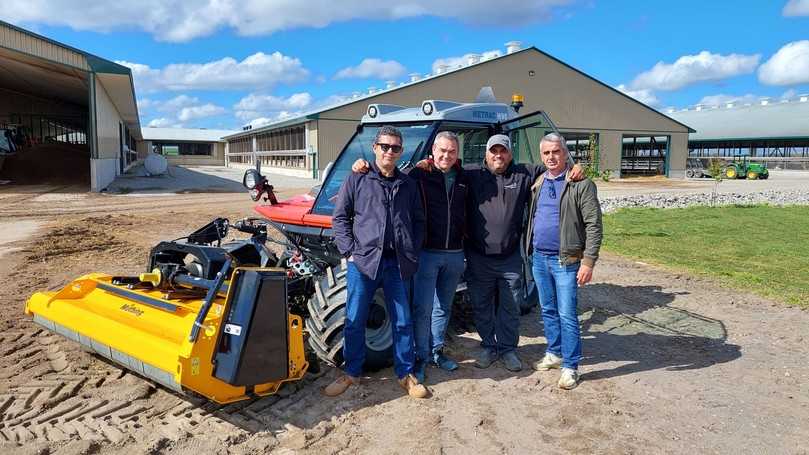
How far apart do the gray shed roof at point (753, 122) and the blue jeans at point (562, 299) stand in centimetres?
5204

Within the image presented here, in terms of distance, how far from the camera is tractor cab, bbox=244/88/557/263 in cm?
480

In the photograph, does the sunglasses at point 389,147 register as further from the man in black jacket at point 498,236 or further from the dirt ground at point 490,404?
the dirt ground at point 490,404

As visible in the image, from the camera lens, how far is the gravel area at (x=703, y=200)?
792 inches

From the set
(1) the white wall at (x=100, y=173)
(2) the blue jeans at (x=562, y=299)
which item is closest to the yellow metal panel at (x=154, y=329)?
(2) the blue jeans at (x=562, y=299)

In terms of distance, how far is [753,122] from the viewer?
169ft

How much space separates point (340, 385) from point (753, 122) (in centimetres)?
5844

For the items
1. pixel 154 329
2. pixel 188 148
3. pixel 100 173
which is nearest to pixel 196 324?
pixel 154 329

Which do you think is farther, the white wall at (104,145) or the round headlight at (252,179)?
the white wall at (104,145)

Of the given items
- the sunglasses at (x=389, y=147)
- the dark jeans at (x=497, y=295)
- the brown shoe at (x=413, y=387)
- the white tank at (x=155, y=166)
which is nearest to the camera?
the sunglasses at (x=389, y=147)

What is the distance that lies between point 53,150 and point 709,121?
55.5 meters

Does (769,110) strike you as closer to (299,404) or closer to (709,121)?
(709,121)

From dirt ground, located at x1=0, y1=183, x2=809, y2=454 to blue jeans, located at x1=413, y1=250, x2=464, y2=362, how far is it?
15.3 inches

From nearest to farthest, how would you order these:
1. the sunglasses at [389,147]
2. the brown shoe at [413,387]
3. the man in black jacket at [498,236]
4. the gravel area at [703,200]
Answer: the sunglasses at [389,147]
the brown shoe at [413,387]
the man in black jacket at [498,236]
the gravel area at [703,200]

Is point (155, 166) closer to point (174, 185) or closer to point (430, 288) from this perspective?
point (174, 185)
